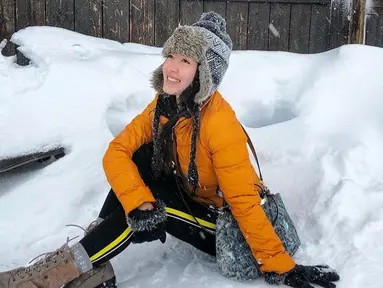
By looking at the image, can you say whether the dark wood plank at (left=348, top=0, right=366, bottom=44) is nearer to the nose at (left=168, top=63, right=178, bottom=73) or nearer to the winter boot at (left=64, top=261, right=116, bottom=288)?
the nose at (left=168, top=63, right=178, bottom=73)

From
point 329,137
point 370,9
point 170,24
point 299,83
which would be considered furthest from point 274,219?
point 370,9

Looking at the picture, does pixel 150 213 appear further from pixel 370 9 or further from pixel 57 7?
pixel 370 9

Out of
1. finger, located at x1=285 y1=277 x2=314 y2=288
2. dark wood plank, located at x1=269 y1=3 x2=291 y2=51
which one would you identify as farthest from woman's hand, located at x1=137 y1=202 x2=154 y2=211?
dark wood plank, located at x1=269 y1=3 x2=291 y2=51

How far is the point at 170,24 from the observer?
4.48 metres

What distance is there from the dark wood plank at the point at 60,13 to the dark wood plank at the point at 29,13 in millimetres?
54

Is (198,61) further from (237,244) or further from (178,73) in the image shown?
(237,244)

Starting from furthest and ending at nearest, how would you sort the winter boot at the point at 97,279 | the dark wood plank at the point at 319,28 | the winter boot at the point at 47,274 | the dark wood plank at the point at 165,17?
1. the dark wood plank at the point at 319,28
2. the dark wood plank at the point at 165,17
3. the winter boot at the point at 97,279
4. the winter boot at the point at 47,274

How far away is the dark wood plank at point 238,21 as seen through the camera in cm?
452

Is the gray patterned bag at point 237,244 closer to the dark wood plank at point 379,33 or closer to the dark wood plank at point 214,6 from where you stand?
the dark wood plank at point 214,6

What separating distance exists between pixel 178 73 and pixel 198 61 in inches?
4.1

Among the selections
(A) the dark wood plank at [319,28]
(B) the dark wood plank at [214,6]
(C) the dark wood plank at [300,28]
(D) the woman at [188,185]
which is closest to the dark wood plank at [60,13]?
(B) the dark wood plank at [214,6]

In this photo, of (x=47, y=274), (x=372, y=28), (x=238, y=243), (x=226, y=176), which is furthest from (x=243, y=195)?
(x=372, y=28)

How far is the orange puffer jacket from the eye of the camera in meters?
2.25

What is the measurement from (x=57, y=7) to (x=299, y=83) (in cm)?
201
